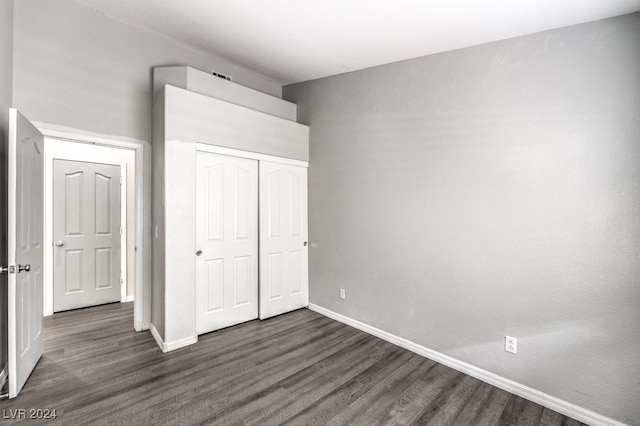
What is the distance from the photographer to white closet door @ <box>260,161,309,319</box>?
11.7 ft

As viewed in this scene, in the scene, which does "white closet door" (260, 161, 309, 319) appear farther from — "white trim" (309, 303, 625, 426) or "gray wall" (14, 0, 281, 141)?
"gray wall" (14, 0, 281, 141)

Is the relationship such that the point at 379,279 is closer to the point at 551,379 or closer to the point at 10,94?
the point at 551,379

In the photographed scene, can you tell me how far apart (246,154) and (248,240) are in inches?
37.9

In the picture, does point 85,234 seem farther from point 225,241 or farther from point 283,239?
point 283,239

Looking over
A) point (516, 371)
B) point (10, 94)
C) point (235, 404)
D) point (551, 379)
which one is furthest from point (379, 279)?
point (10, 94)

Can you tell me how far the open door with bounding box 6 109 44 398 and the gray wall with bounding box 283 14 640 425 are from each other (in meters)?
2.77

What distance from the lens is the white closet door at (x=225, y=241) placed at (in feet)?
10.0

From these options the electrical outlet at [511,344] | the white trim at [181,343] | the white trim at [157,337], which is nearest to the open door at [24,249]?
the white trim at [157,337]

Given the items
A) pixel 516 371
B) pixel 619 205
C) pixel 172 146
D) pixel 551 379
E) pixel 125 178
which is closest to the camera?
pixel 619 205

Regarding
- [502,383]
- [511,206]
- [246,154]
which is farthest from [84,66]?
[502,383]

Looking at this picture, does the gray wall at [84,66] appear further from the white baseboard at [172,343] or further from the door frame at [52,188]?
the white baseboard at [172,343]

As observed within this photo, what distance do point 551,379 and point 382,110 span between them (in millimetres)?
2688

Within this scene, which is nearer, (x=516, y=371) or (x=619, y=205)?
(x=619, y=205)

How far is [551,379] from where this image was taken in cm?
218
